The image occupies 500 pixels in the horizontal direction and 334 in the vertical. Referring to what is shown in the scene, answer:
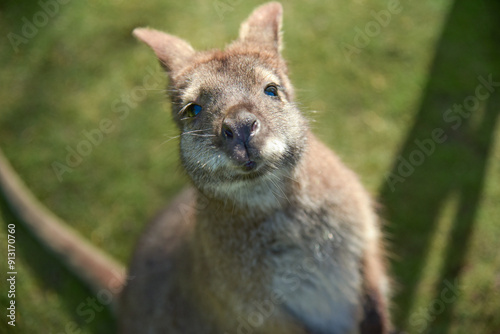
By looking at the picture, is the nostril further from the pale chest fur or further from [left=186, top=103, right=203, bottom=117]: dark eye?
the pale chest fur

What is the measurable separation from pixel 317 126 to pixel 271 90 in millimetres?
1540

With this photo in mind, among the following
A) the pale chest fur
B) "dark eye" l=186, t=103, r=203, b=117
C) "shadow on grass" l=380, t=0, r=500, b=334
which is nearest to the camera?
"dark eye" l=186, t=103, r=203, b=117

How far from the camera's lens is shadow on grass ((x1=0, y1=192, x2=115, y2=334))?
16.0ft

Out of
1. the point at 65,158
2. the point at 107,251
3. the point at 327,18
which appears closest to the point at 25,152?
the point at 65,158

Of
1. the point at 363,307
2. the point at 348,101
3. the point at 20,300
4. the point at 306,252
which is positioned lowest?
the point at 20,300

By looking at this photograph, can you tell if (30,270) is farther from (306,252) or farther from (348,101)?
(348,101)

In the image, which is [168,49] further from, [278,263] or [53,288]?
[53,288]

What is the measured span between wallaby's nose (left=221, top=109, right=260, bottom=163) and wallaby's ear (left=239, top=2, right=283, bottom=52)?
967 mm

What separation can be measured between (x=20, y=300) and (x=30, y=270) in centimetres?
33

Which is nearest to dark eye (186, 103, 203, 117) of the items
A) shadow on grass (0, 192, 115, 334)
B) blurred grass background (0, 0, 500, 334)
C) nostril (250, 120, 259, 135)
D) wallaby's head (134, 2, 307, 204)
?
wallaby's head (134, 2, 307, 204)

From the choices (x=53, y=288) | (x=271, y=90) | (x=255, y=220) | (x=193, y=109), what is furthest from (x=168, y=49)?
(x=53, y=288)

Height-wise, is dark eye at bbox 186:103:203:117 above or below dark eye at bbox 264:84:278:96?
below

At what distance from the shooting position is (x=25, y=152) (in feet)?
19.1

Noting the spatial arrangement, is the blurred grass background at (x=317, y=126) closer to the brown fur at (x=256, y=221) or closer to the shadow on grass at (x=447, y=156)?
the shadow on grass at (x=447, y=156)
